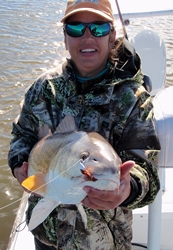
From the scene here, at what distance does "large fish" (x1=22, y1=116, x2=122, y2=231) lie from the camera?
135 cm

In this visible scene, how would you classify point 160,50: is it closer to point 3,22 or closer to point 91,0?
point 91,0

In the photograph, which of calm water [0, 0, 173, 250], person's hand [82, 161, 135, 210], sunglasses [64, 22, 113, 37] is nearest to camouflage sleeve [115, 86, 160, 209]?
person's hand [82, 161, 135, 210]

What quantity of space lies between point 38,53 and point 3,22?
98.7 inches

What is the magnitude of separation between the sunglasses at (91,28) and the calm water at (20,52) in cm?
122

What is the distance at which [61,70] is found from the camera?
235 cm

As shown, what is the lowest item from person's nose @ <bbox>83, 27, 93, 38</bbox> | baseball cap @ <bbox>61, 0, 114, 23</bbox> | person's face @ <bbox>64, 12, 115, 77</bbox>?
person's face @ <bbox>64, 12, 115, 77</bbox>

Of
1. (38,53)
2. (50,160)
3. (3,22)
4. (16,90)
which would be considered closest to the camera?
(50,160)

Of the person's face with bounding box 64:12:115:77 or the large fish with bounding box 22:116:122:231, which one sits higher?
the person's face with bounding box 64:12:115:77

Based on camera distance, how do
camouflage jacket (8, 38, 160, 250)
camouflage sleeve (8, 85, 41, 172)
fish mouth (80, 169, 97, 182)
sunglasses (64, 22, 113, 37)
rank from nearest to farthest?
fish mouth (80, 169, 97, 182) → camouflage jacket (8, 38, 160, 250) → sunglasses (64, 22, 113, 37) → camouflage sleeve (8, 85, 41, 172)

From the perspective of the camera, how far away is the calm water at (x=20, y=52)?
483 centimetres

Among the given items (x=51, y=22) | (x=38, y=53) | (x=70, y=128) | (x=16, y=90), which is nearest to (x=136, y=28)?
(x=51, y=22)

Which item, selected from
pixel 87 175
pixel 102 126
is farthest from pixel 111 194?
pixel 102 126

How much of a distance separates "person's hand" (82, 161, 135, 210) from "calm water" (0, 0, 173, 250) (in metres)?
2.06

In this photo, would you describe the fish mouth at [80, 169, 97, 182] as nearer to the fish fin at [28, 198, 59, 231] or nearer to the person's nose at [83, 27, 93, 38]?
the fish fin at [28, 198, 59, 231]
